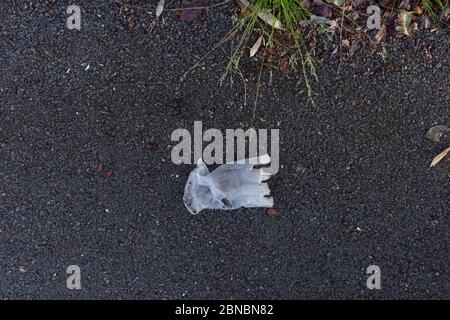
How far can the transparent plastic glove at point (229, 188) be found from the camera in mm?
2309

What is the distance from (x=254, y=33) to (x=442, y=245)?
55.1 inches

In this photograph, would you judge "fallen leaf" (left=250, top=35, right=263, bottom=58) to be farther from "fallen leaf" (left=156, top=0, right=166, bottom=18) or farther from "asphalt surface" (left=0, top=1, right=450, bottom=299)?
"fallen leaf" (left=156, top=0, right=166, bottom=18)

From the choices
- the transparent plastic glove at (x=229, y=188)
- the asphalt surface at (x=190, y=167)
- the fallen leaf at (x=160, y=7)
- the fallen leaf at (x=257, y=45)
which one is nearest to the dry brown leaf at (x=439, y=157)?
the asphalt surface at (x=190, y=167)

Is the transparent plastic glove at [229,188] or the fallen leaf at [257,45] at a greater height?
the fallen leaf at [257,45]

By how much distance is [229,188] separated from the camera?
2.32 meters

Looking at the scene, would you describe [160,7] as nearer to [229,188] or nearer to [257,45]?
[257,45]

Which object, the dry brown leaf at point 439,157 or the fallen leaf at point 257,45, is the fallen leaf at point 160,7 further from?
the dry brown leaf at point 439,157

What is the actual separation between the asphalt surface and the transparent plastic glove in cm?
5

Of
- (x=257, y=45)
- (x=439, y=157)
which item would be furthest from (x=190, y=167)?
(x=439, y=157)

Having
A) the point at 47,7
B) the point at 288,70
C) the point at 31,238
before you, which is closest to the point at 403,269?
the point at 288,70

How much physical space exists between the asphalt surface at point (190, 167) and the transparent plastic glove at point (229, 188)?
0.18ft

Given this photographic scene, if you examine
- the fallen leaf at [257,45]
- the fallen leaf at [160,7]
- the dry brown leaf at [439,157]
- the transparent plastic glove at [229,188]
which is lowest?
the transparent plastic glove at [229,188]

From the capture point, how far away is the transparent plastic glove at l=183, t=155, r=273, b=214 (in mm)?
2309

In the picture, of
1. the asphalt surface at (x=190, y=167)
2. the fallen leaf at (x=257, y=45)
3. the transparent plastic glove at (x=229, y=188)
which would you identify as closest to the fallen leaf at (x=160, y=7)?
the asphalt surface at (x=190, y=167)
